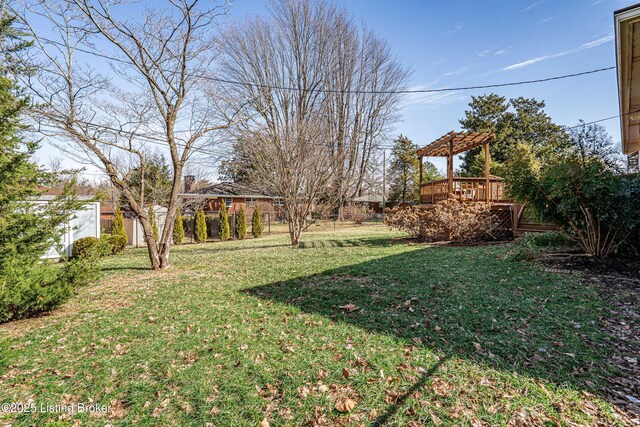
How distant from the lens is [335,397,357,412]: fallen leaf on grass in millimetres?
2131

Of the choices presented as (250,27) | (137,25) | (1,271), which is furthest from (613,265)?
(250,27)

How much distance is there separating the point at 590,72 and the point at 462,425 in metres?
13.1

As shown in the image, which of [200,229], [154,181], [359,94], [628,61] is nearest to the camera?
[628,61]

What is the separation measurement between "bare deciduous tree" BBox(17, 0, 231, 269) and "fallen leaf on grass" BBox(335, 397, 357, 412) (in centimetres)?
626

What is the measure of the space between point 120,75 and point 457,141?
10.8 metres

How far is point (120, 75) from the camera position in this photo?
23.9 ft

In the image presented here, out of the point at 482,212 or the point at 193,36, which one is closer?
the point at 193,36

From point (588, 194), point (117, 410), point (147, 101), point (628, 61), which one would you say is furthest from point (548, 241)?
point (147, 101)

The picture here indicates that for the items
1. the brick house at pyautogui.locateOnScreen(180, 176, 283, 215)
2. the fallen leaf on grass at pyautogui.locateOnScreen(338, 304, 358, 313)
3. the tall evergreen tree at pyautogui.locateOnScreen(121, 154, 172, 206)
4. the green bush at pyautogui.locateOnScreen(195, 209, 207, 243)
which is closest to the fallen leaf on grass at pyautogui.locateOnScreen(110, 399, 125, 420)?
the fallen leaf on grass at pyautogui.locateOnScreen(338, 304, 358, 313)

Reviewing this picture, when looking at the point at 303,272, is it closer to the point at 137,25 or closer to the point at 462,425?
the point at 462,425

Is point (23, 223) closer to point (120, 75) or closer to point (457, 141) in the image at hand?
point (120, 75)

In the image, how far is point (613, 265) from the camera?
5602 millimetres

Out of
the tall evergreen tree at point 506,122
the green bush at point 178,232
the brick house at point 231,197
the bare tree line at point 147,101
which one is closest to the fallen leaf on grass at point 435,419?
the bare tree line at point 147,101

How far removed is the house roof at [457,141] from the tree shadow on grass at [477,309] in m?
5.72
